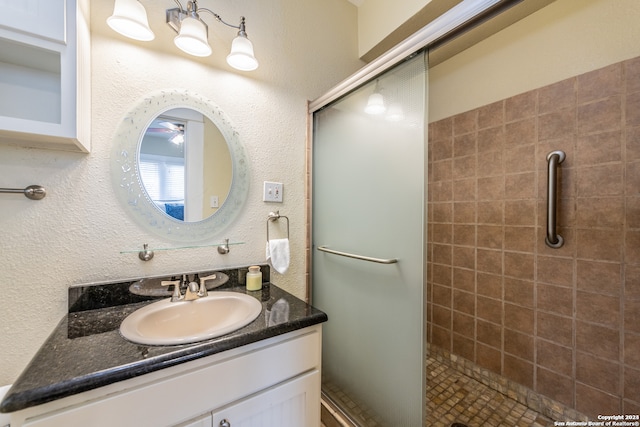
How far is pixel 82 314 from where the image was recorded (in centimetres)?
88

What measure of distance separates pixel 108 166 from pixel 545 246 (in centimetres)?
217

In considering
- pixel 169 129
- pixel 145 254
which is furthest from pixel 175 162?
pixel 145 254

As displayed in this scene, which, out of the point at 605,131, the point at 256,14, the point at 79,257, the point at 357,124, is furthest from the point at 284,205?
the point at 605,131

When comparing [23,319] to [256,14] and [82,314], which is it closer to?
[82,314]

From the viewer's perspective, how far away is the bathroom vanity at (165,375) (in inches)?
21.2

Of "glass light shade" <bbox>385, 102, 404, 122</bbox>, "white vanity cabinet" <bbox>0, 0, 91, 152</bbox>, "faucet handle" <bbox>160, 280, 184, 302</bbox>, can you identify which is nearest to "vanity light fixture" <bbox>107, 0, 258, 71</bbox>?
"white vanity cabinet" <bbox>0, 0, 91, 152</bbox>

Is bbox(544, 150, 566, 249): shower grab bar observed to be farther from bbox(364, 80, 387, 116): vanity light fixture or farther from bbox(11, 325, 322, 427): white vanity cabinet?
bbox(11, 325, 322, 427): white vanity cabinet

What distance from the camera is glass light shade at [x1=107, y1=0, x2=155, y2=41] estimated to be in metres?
0.87

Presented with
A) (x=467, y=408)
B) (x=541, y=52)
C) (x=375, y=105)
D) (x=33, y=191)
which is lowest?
(x=467, y=408)

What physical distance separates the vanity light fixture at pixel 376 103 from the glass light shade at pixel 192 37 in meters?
0.75

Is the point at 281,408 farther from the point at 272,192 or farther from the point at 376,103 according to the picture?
the point at 376,103

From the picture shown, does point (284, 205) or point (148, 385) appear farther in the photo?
point (284, 205)

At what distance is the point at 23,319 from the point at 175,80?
42.1 inches

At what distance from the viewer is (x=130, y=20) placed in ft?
2.91
